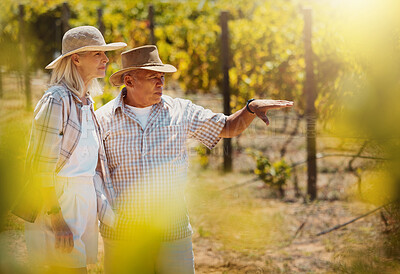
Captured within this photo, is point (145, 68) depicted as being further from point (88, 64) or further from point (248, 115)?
point (248, 115)

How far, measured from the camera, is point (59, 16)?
297 inches

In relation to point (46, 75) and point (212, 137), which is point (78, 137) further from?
point (46, 75)

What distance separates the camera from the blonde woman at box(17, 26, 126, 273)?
1.84m

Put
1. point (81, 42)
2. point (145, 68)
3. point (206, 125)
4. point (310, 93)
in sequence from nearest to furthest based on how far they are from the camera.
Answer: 1. point (81, 42)
2. point (145, 68)
3. point (206, 125)
4. point (310, 93)

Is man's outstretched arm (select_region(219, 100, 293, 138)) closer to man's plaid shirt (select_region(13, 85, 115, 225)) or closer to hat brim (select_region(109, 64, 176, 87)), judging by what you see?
hat brim (select_region(109, 64, 176, 87))

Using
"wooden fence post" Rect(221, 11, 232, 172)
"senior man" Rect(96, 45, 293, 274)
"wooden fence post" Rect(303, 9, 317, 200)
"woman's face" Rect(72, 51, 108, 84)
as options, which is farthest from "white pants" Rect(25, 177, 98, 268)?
"wooden fence post" Rect(221, 11, 232, 172)

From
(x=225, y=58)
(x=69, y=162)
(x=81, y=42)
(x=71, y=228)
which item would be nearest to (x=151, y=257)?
(x=71, y=228)

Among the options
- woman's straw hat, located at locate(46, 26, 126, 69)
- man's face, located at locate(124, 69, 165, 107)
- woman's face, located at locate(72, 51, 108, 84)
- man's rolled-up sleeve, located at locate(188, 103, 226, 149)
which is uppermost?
woman's straw hat, located at locate(46, 26, 126, 69)

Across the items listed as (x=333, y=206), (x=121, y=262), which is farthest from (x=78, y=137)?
(x=333, y=206)

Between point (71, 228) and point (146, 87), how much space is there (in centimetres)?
68

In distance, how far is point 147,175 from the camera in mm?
2258

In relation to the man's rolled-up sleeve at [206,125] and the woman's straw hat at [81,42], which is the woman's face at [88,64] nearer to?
the woman's straw hat at [81,42]

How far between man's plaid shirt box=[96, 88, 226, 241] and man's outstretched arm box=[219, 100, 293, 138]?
0.67 ft

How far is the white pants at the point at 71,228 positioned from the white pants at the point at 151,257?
0.80ft
